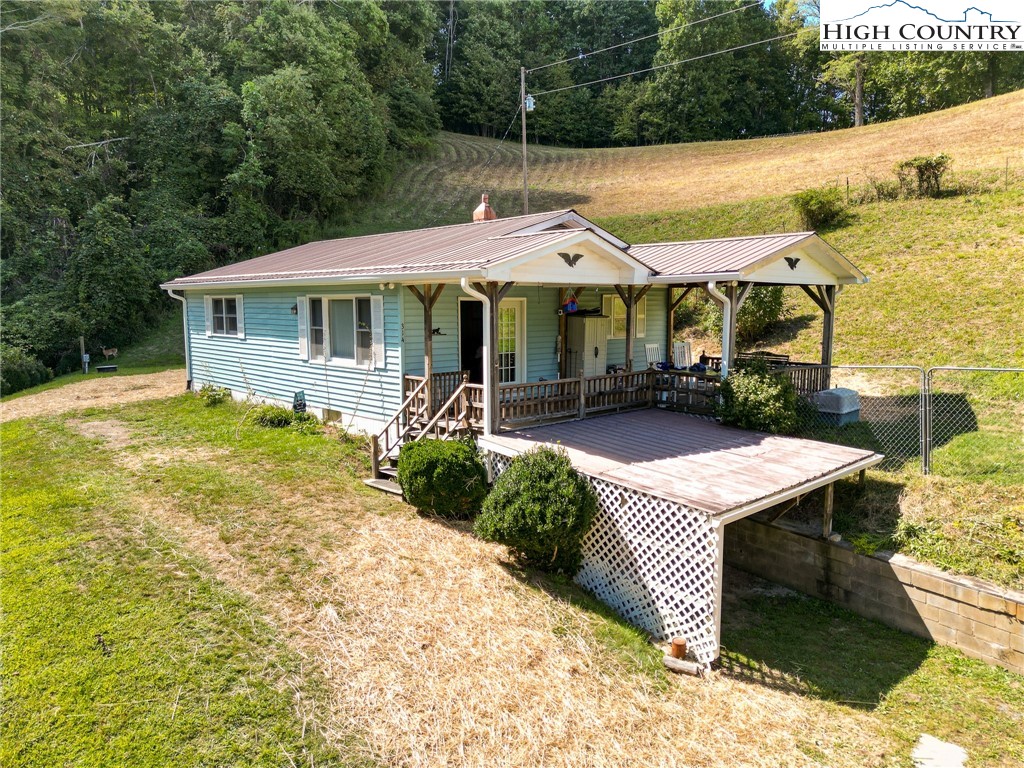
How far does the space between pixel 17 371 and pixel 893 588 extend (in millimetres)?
22458

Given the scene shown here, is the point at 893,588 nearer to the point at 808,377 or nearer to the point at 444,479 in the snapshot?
the point at 808,377

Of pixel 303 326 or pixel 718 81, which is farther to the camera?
pixel 718 81

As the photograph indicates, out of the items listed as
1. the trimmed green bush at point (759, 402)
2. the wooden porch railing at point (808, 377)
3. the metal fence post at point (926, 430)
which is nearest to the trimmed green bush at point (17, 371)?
the trimmed green bush at point (759, 402)

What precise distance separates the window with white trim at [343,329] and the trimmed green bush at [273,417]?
1.26 meters

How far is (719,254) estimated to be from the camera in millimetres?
11391

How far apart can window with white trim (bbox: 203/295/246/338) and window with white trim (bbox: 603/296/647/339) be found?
324 inches

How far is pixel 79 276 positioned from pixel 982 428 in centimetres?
2726

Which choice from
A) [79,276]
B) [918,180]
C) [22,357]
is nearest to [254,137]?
[79,276]

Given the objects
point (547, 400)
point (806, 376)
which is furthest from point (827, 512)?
point (806, 376)

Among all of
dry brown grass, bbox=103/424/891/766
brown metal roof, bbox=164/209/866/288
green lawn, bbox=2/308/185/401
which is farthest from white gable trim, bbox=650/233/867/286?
green lawn, bbox=2/308/185/401

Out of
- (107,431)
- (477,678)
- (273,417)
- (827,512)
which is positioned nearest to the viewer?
(477,678)

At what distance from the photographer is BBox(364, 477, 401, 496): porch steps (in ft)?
29.7

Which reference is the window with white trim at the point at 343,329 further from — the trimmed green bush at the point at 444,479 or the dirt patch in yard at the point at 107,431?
the dirt patch in yard at the point at 107,431

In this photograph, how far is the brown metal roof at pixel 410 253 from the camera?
8.98 meters
